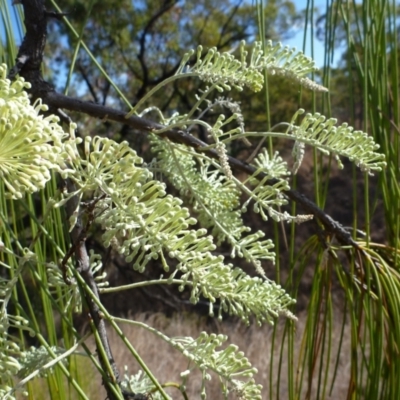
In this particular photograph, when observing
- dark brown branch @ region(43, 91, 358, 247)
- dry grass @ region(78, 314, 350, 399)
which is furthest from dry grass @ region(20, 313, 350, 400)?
dark brown branch @ region(43, 91, 358, 247)

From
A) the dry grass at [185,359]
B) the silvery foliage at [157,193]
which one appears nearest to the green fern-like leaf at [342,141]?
the silvery foliage at [157,193]

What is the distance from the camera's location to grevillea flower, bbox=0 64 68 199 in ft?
0.48

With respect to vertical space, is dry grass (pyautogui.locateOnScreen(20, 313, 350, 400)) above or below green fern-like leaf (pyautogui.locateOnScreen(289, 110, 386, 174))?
below

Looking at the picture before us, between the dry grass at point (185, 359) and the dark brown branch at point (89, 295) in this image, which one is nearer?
the dark brown branch at point (89, 295)

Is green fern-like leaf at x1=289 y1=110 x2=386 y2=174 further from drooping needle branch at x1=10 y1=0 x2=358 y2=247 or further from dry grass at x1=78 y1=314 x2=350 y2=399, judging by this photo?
dry grass at x1=78 y1=314 x2=350 y2=399

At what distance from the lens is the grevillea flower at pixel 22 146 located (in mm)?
145

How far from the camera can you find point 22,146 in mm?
148

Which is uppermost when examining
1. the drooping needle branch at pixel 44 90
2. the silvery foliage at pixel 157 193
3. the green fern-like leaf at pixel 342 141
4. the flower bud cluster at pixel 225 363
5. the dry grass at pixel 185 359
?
the drooping needle branch at pixel 44 90

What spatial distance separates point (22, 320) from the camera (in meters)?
0.20

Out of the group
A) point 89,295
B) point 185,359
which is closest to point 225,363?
point 89,295

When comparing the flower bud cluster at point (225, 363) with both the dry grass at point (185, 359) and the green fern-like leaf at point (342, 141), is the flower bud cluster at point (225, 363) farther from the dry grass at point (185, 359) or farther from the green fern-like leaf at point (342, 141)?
the dry grass at point (185, 359)

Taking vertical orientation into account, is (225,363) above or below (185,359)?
above

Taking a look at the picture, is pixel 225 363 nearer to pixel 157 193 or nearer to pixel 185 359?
pixel 157 193

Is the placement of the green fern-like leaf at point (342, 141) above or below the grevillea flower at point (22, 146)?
above
